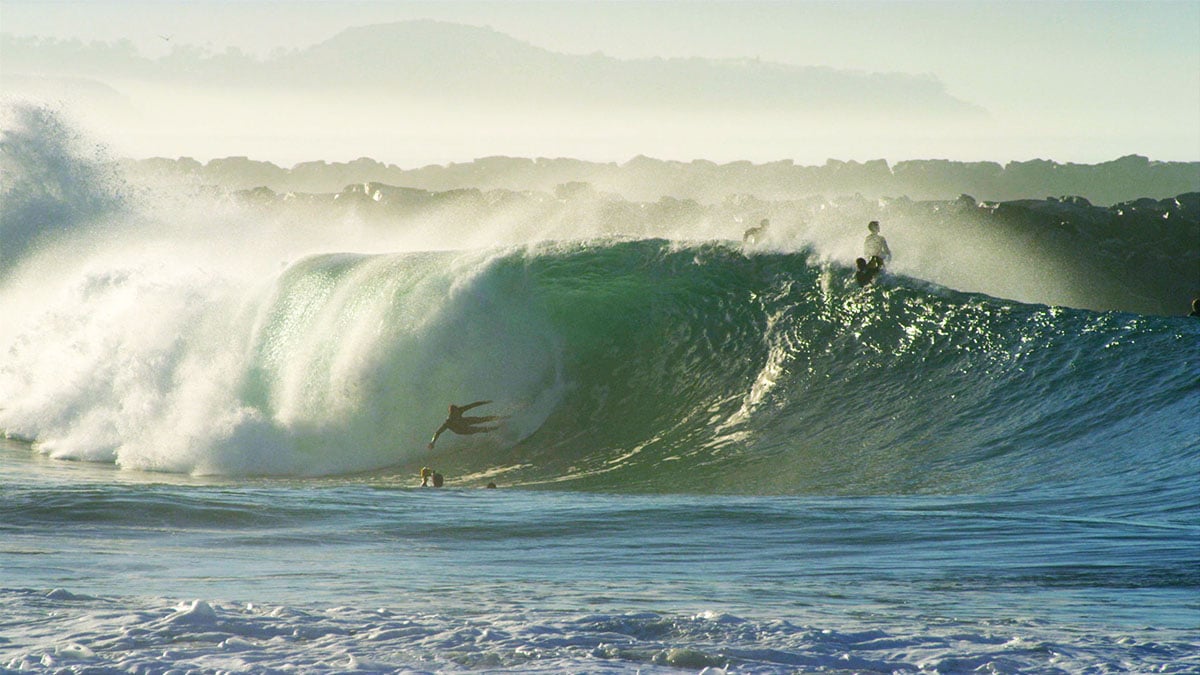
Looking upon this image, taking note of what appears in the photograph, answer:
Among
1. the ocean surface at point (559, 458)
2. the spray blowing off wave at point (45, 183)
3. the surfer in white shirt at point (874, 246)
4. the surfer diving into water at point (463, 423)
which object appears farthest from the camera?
the spray blowing off wave at point (45, 183)

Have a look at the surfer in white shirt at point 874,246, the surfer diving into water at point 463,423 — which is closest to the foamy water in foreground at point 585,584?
the surfer diving into water at point 463,423

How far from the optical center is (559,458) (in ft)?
53.0

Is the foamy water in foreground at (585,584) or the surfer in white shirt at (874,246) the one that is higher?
the surfer in white shirt at (874,246)

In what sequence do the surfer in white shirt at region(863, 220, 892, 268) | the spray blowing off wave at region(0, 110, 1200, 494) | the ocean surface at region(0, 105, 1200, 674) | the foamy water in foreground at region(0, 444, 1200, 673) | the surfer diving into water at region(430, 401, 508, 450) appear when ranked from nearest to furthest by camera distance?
the foamy water in foreground at region(0, 444, 1200, 673) < the ocean surface at region(0, 105, 1200, 674) < the spray blowing off wave at region(0, 110, 1200, 494) < the surfer diving into water at region(430, 401, 508, 450) < the surfer in white shirt at region(863, 220, 892, 268)

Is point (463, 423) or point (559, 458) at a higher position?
point (463, 423)

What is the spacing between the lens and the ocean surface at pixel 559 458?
586 cm

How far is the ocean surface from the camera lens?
5859mm

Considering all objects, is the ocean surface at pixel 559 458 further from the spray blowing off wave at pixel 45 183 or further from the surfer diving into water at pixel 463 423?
the surfer diving into water at pixel 463 423

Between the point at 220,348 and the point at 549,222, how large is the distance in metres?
13.4

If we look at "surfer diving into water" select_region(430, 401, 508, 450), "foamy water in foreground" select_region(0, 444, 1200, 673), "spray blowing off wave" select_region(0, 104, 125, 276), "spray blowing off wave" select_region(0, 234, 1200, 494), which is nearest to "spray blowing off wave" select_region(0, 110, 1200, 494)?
"spray blowing off wave" select_region(0, 234, 1200, 494)

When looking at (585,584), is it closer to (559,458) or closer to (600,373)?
(559,458)

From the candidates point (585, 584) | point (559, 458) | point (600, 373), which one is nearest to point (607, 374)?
point (600, 373)

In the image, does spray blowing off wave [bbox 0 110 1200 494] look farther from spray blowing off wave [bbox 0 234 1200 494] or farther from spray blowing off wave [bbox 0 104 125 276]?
spray blowing off wave [bbox 0 104 125 276]

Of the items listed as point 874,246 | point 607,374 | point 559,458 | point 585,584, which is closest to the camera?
point 585,584
